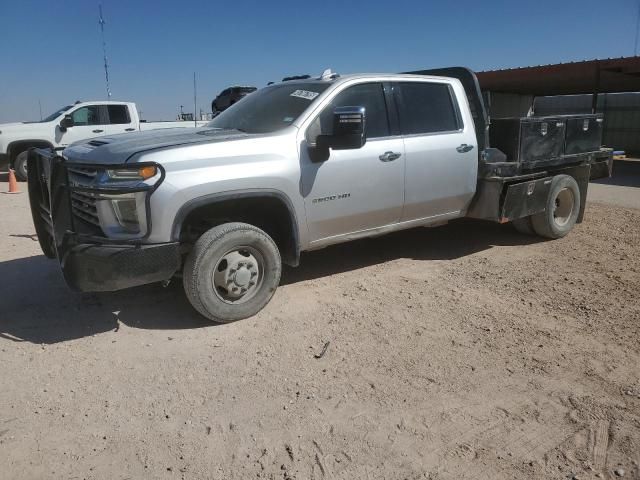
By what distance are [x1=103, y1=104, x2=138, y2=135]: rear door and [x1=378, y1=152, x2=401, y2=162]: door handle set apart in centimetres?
1076

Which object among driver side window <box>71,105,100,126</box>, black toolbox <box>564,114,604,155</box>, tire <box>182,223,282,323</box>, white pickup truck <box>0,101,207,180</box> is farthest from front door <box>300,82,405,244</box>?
driver side window <box>71,105,100,126</box>

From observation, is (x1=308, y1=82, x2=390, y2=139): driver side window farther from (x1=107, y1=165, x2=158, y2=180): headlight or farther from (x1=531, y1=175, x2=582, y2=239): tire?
(x1=531, y1=175, x2=582, y2=239): tire

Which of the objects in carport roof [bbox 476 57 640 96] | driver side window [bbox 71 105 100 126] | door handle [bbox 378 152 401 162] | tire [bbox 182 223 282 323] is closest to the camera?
tire [bbox 182 223 282 323]

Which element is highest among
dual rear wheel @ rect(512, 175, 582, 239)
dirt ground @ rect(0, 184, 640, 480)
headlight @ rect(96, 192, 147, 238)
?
headlight @ rect(96, 192, 147, 238)

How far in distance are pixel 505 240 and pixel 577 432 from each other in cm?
429

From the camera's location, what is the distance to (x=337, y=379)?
11.2 ft

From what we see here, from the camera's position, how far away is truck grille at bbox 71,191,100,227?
3762mm

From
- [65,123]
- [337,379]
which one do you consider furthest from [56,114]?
[337,379]

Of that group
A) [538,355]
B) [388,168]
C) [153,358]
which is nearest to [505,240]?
[388,168]

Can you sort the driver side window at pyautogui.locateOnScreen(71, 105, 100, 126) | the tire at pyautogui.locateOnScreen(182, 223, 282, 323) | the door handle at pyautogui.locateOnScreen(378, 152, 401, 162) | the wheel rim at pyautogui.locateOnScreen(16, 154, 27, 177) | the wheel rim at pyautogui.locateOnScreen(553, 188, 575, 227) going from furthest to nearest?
the driver side window at pyautogui.locateOnScreen(71, 105, 100, 126) → the wheel rim at pyautogui.locateOnScreen(16, 154, 27, 177) → the wheel rim at pyautogui.locateOnScreen(553, 188, 575, 227) → the door handle at pyautogui.locateOnScreen(378, 152, 401, 162) → the tire at pyautogui.locateOnScreen(182, 223, 282, 323)

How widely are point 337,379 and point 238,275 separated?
4.02ft

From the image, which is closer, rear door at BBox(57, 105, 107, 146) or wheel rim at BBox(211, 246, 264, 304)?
wheel rim at BBox(211, 246, 264, 304)

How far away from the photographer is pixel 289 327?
4199mm

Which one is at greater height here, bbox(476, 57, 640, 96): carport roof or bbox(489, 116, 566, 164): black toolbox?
bbox(476, 57, 640, 96): carport roof
